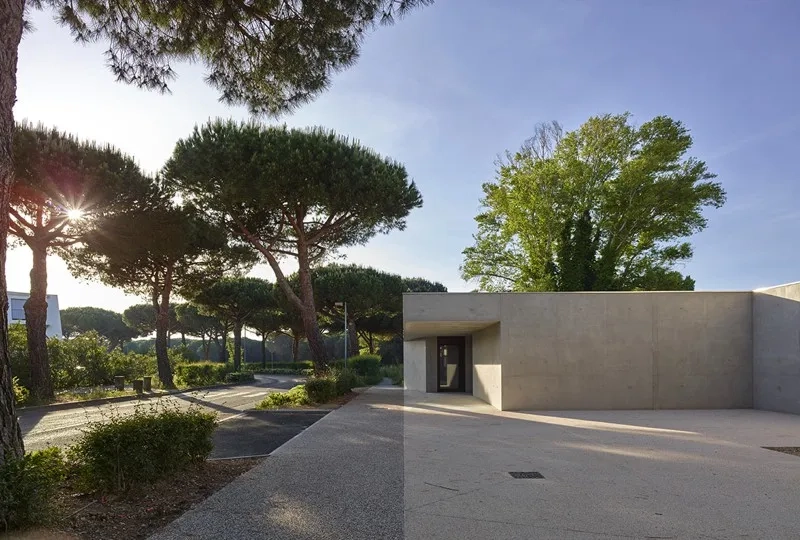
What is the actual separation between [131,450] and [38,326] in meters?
13.4

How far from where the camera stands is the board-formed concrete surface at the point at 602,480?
13.1ft

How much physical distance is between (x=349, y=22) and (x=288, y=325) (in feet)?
109

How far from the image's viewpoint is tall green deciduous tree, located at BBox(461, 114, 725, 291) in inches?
973

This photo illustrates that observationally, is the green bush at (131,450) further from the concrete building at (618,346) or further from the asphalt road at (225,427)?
the concrete building at (618,346)

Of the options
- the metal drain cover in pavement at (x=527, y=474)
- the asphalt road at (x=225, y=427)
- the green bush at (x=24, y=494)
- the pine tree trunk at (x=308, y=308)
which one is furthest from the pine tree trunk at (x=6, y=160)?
the pine tree trunk at (x=308, y=308)

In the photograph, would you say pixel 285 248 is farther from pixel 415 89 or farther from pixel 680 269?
pixel 680 269

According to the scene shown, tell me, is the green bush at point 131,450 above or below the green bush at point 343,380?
above

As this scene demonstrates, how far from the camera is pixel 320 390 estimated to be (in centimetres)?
1362

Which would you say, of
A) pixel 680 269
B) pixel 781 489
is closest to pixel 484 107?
pixel 781 489

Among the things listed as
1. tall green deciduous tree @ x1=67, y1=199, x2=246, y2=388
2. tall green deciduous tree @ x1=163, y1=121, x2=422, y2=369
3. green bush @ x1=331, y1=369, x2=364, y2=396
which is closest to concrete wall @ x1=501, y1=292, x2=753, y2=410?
green bush @ x1=331, y1=369, x2=364, y2=396

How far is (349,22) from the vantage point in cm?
654

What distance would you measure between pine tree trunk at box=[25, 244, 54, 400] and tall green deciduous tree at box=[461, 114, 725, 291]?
64.2 feet

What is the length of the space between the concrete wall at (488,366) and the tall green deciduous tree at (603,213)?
10186mm

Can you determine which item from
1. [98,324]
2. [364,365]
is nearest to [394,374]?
[364,365]
